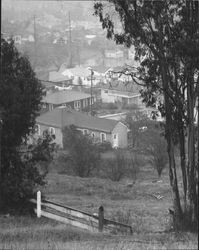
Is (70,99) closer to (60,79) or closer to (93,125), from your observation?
(93,125)

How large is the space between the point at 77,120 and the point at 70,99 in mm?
5557

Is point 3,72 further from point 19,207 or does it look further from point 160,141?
point 160,141

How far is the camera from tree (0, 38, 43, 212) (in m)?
10.4

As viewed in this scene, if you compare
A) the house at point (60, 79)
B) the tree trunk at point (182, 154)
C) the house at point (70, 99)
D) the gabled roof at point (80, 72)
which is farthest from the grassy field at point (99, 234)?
the gabled roof at point (80, 72)

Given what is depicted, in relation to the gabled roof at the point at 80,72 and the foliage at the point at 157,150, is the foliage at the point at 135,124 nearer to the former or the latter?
the foliage at the point at 157,150

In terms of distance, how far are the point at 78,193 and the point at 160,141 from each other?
30.8ft

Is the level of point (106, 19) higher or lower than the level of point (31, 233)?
higher

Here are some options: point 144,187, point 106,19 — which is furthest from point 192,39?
point 144,187

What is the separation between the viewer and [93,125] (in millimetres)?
33312

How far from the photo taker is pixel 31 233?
7922 mm

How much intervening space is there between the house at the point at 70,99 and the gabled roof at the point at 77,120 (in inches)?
92.6

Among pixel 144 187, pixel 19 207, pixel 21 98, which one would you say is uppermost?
pixel 21 98

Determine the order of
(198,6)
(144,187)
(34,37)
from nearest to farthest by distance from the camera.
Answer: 1. (198,6)
2. (144,187)
3. (34,37)

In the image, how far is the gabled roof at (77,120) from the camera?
106 feet
